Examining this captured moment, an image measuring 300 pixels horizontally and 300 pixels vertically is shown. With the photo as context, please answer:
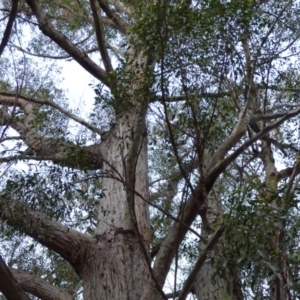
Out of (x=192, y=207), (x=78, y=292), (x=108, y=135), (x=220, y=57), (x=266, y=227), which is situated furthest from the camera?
(x=78, y=292)

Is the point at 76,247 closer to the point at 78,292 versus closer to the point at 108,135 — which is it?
the point at 108,135

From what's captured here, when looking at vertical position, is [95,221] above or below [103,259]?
above

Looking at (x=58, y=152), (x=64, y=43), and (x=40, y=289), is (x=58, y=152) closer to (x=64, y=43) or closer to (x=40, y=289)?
(x=40, y=289)

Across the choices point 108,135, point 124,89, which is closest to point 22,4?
point 108,135

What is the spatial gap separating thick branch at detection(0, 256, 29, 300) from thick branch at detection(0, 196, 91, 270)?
22.0 inches

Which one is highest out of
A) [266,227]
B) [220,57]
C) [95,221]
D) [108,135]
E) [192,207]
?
[108,135]

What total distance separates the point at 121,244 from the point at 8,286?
0.96 meters

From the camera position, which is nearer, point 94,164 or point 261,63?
point 261,63

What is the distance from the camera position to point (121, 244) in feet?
11.9

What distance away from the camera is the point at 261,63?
349 centimetres

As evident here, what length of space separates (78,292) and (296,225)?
3396 millimetres

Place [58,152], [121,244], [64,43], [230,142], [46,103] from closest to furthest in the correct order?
1. [230,142]
2. [121,244]
3. [58,152]
4. [64,43]
5. [46,103]

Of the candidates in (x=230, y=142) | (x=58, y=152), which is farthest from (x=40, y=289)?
(x=230, y=142)

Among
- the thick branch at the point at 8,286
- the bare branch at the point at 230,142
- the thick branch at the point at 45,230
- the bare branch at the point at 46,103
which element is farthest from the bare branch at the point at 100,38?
the thick branch at the point at 8,286
